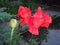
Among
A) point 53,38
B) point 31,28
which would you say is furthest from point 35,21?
point 53,38

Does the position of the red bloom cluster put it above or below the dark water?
above

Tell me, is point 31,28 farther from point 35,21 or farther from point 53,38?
point 53,38

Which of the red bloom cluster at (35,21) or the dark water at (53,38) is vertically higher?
the red bloom cluster at (35,21)

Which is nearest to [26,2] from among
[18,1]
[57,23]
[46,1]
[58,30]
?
[18,1]

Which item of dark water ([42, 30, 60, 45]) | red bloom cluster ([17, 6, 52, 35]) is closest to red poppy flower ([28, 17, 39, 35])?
red bloom cluster ([17, 6, 52, 35])

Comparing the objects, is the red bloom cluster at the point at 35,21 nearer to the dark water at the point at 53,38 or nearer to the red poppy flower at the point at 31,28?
the red poppy flower at the point at 31,28

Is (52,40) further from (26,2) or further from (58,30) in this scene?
(26,2)

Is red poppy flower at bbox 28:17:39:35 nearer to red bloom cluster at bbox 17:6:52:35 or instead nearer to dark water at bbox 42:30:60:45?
red bloom cluster at bbox 17:6:52:35

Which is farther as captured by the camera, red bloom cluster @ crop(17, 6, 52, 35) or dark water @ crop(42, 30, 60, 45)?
dark water @ crop(42, 30, 60, 45)

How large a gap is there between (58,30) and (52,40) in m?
0.65

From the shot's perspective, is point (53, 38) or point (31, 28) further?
point (53, 38)

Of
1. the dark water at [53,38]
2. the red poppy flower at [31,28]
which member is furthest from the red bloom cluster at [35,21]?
the dark water at [53,38]

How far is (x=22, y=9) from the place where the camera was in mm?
1846

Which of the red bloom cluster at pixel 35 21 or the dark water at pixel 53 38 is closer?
the red bloom cluster at pixel 35 21
